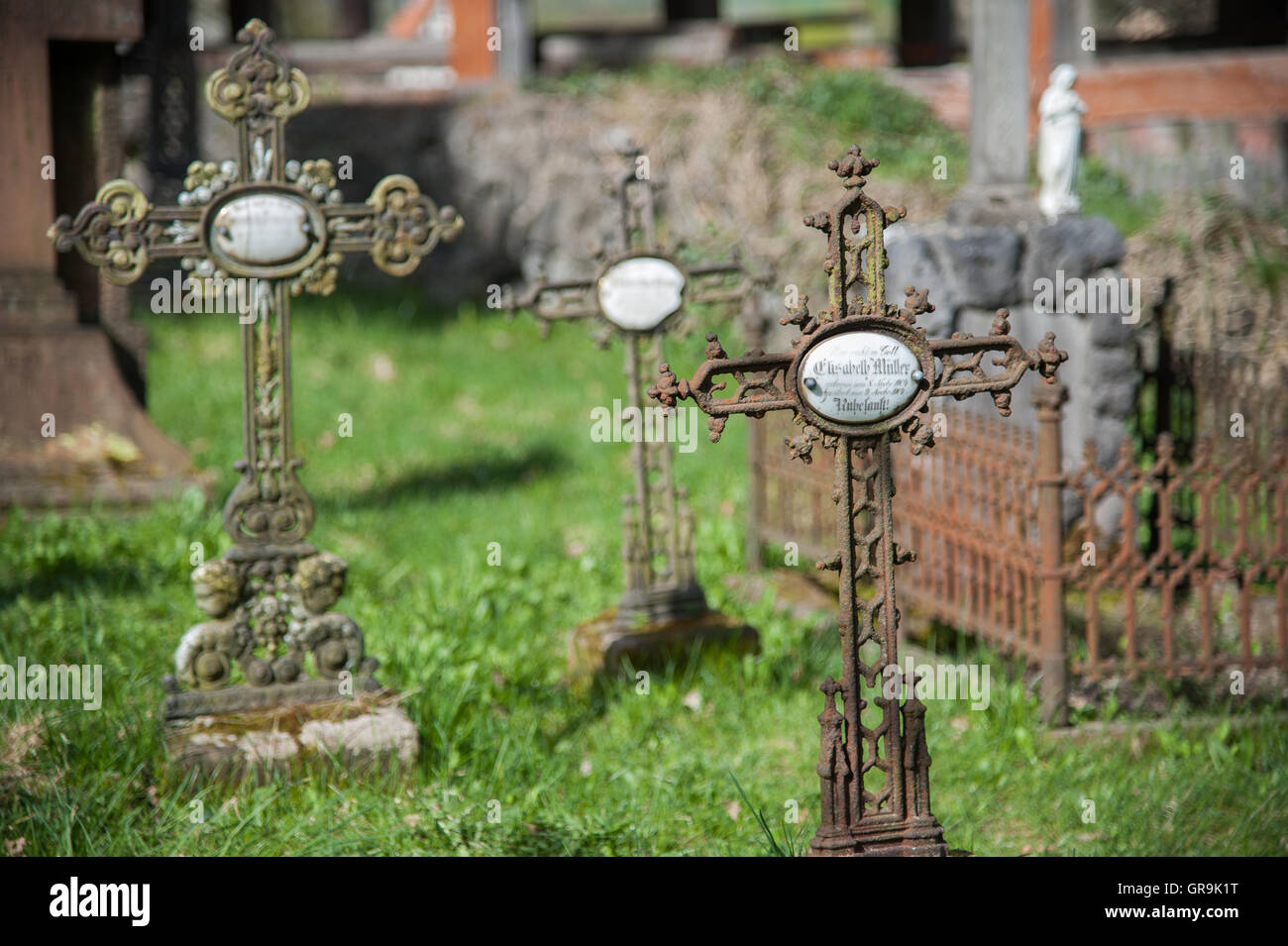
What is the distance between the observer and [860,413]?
3.12 meters

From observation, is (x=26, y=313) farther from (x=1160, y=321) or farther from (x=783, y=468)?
(x=1160, y=321)

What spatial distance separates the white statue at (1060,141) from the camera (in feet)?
21.8

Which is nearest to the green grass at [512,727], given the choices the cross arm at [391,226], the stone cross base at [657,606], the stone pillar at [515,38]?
the stone cross base at [657,606]

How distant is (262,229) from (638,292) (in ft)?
4.82

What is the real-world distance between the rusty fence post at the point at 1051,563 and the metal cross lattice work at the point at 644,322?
1.30 meters

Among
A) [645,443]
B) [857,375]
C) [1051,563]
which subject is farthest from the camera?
[645,443]

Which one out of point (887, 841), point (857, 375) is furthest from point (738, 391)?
point (887, 841)

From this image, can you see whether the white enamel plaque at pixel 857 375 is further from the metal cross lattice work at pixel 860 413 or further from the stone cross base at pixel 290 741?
the stone cross base at pixel 290 741

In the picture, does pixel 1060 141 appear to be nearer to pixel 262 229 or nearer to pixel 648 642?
pixel 648 642

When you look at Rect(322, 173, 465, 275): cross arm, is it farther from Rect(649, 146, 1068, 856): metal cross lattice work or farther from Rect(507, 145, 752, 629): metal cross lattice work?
Rect(649, 146, 1068, 856): metal cross lattice work

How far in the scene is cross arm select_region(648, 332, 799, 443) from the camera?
3043 millimetres

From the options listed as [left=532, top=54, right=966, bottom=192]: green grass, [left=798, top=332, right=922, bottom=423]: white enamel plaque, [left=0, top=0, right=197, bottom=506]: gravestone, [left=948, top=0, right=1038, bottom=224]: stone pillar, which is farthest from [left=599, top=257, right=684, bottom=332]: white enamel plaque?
[left=532, top=54, right=966, bottom=192]: green grass

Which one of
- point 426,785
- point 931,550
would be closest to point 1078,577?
point 931,550

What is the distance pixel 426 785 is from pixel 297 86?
7.18 ft
